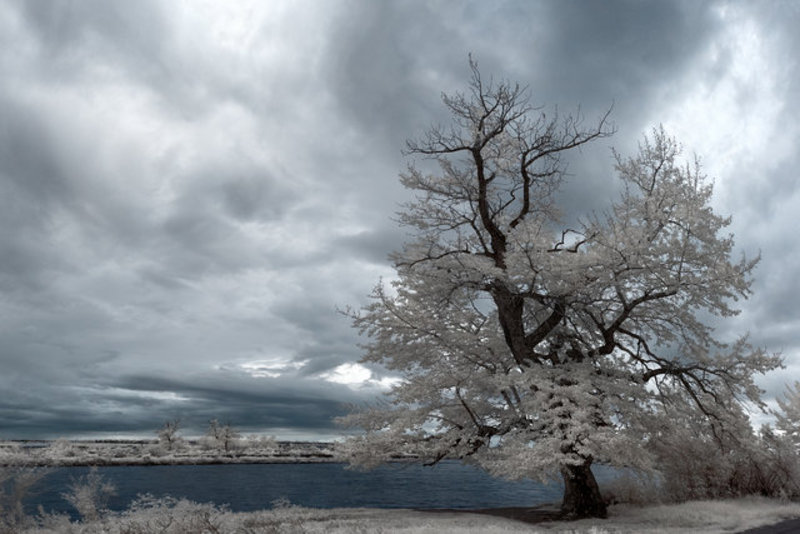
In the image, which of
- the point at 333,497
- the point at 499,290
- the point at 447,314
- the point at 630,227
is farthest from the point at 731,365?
the point at 333,497

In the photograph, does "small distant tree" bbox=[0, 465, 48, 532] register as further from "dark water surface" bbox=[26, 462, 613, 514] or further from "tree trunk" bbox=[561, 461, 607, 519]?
"dark water surface" bbox=[26, 462, 613, 514]

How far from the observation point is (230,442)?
4269 inches

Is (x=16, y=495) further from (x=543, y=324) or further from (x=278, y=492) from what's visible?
(x=278, y=492)

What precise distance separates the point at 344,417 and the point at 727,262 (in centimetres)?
1309

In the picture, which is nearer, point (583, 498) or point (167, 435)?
point (583, 498)

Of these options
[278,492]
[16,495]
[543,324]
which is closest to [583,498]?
[543,324]

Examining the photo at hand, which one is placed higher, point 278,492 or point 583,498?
point 583,498

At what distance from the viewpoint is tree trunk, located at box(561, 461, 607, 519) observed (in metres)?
16.8

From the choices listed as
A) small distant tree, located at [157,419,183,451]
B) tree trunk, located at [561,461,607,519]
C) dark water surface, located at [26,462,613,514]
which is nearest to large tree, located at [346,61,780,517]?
tree trunk, located at [561,461,607,519]

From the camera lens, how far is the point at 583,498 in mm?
17031

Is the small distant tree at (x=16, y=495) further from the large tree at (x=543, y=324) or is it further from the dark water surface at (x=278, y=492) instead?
the dark water surface at (x=278, y=492)

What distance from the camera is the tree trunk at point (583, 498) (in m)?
16.8

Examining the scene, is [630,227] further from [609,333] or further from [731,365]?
[731,365]

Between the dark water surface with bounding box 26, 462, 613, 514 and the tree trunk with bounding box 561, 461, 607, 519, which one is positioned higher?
the tree trunk with bounding box 561, 461, 607, 519
